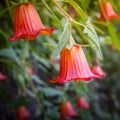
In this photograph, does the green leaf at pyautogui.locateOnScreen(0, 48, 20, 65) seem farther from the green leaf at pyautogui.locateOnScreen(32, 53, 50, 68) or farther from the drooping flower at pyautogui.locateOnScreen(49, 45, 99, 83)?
the drooping flower at pyautogui.locateOnScreen(49, 45, 99, 83)

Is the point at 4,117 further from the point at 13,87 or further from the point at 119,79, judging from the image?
the point at 119,79

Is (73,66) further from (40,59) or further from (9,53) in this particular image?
(40,59)

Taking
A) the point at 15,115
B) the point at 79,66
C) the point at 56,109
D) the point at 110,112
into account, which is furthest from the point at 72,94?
the point at 79,66

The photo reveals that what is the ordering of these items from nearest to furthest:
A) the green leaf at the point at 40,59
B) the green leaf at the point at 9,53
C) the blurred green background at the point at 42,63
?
the blurred green background at the point at 42,63 → the green leaf at the point at 9,53 → the green leaf at the point at 40,59

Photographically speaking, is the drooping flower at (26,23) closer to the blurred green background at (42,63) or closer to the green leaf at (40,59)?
the blurred green background at (42,63)

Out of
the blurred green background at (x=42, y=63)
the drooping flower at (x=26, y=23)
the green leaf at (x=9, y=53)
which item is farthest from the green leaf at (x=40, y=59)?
the drooping flower at (x=26, y=23)

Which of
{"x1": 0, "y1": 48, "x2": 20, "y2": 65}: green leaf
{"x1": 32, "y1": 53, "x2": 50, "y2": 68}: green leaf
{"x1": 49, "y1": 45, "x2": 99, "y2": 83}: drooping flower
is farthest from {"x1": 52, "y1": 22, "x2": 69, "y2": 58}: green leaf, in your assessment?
{"x1": 32, "y1": 53, "x2": 50, "y2": 68}: green leaf
